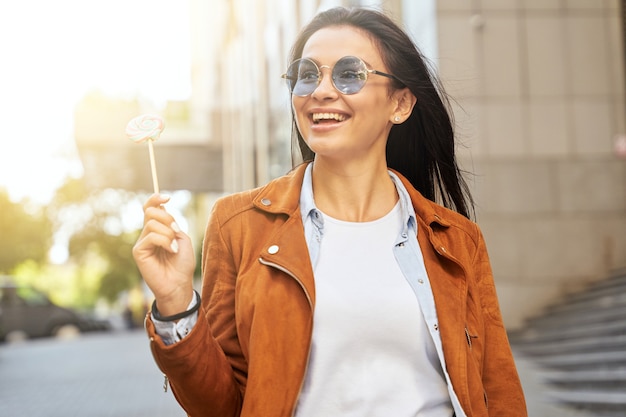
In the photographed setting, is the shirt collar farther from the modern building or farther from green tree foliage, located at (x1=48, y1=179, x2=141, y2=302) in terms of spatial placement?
green tree foliage, located at (x1=48, y1=179, x2=141, y2=302)

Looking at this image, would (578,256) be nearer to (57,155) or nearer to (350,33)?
(350,33)

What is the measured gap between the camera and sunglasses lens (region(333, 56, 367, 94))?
2662 mm

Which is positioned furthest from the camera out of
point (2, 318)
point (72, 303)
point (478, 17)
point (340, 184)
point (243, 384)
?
point (72, 303)

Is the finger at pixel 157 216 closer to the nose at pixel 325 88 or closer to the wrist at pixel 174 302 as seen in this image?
the wrist at pixel 174 302

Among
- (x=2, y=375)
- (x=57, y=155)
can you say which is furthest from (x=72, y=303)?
(x=2, y=375)

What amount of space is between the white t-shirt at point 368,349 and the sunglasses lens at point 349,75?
0.48 meters

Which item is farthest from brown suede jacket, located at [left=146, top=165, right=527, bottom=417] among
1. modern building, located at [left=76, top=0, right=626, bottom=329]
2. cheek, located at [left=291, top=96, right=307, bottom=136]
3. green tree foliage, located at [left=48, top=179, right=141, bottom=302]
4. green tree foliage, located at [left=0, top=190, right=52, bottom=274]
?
green tree foliage, located at [left=0, top=190, right=52, bottom=274]

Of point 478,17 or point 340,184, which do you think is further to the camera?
point 478,17

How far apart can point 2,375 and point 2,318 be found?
39.5 feet

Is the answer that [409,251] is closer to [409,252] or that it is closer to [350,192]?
[409,252]

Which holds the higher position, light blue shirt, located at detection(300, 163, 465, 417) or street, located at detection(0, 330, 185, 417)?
light blue shirt, located at detection(300, 163, 465, 417)

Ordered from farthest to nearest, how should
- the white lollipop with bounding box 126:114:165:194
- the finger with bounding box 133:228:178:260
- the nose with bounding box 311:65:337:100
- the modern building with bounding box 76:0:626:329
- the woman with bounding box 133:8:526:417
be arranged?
the modern building with bounding box 76:0:626:329 → the nose with bounding box 311:65:337:100 → the white lollipop with bounding box 126:114:165:194 → the woman with bounding box 133:8:526:417 → the finger with bounding box 133:228:178:260

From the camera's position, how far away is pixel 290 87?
2.84m

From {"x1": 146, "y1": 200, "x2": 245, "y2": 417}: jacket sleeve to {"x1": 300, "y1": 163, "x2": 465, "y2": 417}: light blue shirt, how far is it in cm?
26
